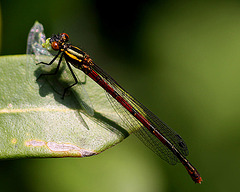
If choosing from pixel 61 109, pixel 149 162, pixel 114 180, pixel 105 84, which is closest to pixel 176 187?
pixel 149 162

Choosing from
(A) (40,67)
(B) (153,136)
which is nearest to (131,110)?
(B) (153,136)

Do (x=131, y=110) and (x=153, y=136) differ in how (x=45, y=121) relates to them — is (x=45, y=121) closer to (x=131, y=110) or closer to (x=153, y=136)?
(x=131, y=110)

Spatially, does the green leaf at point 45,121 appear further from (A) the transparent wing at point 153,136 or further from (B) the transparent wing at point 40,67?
(A) the transparent wing at point 153,136

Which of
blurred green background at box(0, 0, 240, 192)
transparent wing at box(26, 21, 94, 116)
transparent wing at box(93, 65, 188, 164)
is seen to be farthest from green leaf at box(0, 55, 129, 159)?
blurred green background at box(0, 0, 240, 192)

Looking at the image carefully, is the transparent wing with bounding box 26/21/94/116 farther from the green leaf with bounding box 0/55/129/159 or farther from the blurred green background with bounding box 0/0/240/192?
the blurred green background with bounding box 0/0/240/192

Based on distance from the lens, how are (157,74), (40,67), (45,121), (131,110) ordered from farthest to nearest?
(157,74) → (131,110) → (40,67) → (45,121)
